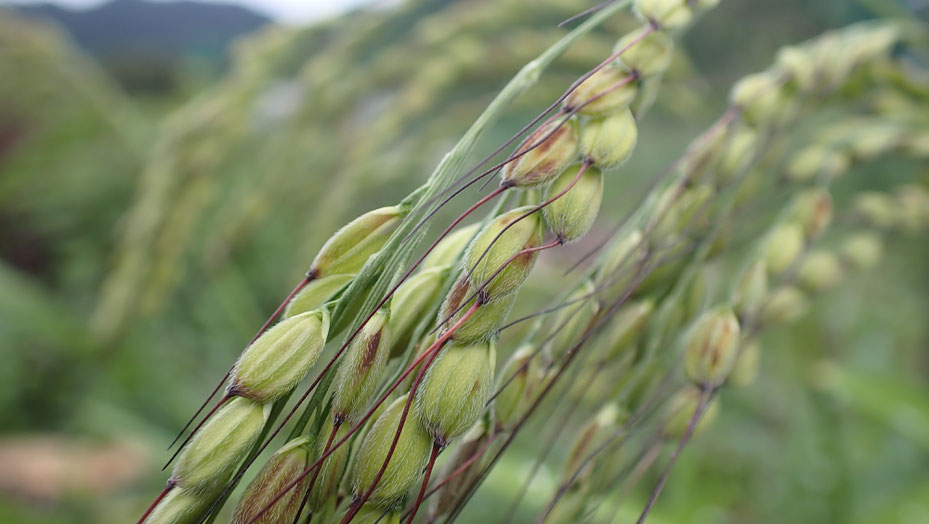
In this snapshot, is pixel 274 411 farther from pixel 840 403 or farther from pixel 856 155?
pixel 840 403

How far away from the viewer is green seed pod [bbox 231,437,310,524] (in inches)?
8.6

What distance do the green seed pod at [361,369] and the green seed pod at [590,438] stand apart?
128mm

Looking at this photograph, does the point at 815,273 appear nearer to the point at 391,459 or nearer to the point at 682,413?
the point at 682,413

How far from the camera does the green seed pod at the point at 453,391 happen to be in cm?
22

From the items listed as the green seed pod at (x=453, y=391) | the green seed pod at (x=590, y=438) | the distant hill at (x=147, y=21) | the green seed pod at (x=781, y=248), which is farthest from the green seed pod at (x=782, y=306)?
Result: the distant hill at (x=147, y=21)

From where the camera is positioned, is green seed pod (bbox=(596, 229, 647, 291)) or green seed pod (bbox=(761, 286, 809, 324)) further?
green seed pod (bbox=(761, 286, 809, 324))

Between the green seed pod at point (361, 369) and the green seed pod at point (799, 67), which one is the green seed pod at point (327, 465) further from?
the green seed pod at point (799, 67)

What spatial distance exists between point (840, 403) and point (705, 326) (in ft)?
2.37

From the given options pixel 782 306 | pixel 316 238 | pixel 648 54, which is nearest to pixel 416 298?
pixel 648 54

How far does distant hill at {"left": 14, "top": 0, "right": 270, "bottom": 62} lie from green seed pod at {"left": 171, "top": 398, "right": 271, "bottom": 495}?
2220 millimetres

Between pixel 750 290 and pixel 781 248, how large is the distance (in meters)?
0.05

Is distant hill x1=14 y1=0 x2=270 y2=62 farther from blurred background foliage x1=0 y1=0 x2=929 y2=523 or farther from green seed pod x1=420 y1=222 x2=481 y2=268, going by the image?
green seed pod x1=420 y1=222 x2=481 y2=268

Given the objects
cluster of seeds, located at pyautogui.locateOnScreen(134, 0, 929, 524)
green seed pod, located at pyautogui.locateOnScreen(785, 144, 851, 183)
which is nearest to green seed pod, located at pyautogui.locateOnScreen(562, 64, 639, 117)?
cluster of seeds, located at pyautogui.locateOnScreen(134, 0, 929, 524)

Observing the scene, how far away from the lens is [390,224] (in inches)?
9.9
